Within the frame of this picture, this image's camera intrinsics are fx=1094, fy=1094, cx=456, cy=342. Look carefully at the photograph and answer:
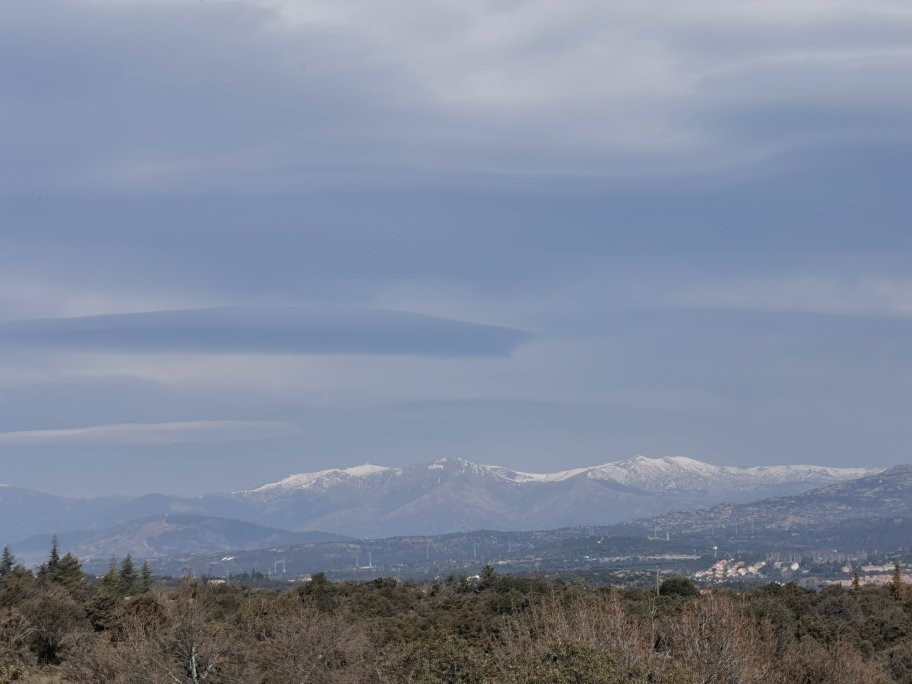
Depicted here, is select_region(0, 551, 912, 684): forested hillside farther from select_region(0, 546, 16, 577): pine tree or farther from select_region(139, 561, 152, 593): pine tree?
select_region(0, 546, 16, 577): pine tree

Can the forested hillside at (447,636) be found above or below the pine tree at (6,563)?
below

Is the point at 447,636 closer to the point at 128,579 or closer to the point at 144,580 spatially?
the point at 128,579

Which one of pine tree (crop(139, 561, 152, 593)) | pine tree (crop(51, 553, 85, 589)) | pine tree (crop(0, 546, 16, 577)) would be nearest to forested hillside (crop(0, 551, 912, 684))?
pine tree (crop(51, 553, 85, 589))

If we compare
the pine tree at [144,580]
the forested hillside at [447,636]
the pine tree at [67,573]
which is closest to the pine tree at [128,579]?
the pine tree at [144,580]

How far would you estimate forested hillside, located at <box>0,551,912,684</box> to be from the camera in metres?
34.4

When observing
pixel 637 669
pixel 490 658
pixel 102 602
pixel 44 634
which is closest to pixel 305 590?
pixel 102 602

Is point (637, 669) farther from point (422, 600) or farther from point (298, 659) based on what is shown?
point (422, 600)

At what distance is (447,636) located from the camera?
131 feet

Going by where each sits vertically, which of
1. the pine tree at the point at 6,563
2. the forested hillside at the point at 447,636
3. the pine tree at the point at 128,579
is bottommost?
the forested hillside at the point at 447,636

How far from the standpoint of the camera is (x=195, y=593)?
74.2 meters

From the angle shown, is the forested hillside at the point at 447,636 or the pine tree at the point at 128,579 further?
the pine tree at the point at 128,579

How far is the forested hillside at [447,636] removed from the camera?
34.4m

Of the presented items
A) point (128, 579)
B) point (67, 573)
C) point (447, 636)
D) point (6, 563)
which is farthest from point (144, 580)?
point (447, 636)

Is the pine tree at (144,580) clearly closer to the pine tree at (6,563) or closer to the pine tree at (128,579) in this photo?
the pine tree at (128,579)
